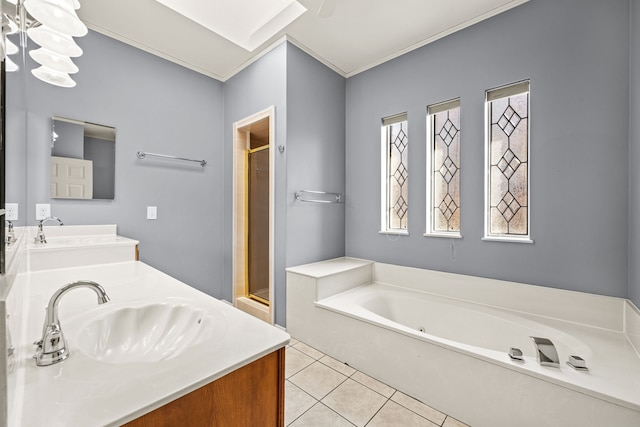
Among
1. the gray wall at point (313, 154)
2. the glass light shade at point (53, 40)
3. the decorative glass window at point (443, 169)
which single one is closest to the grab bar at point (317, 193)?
the gray wall at point (313, 154)

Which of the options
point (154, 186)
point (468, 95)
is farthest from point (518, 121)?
point (154, 186)

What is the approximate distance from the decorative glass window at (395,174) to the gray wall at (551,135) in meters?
0.15

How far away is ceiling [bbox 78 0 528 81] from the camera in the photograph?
6.67 ft

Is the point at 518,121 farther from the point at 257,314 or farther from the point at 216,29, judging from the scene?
the point at 257,314

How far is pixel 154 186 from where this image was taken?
2545 mm

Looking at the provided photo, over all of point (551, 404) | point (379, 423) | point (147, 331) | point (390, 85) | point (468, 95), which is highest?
point (390, 85)

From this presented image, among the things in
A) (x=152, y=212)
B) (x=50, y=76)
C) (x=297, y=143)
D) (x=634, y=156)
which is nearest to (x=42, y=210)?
(x=152, y=212)

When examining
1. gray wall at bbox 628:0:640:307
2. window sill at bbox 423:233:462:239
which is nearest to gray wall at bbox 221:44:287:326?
window sill at bbox 423:233:462:239

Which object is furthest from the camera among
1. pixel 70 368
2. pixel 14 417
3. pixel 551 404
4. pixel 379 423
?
pixel 379 423

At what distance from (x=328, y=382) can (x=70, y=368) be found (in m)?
1.51

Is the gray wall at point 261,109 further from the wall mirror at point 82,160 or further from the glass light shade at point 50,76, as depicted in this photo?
the glass light shade at point 50,76

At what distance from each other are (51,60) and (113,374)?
1.95 meters

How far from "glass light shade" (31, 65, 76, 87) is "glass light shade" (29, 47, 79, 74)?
0.03 m

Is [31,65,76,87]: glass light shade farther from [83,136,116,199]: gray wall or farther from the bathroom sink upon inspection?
the bathroom sink
